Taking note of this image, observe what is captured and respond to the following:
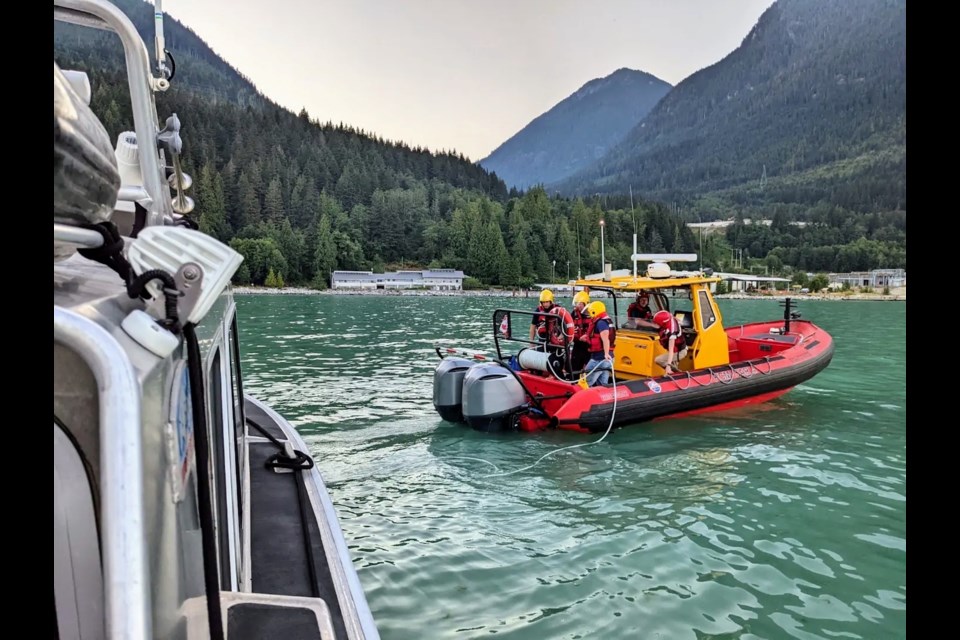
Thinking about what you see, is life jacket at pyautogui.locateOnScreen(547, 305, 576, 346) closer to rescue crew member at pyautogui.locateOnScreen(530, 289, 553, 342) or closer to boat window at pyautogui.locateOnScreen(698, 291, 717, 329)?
rescue crew member at pyautogui.locateOnScreen(530, 289, 553, 342)

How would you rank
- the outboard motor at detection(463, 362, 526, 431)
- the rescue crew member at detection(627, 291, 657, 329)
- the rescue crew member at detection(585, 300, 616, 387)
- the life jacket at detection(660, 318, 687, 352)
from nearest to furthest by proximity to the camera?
1. the outboard motor at detection(463, 362, 526, 431)
2. the rescue crew member at detection(585, 300, 616, 387)
3. the life jacket at detection(660, 318, 687, 352)
4. the rescue crew member at detection(627, 291, 657, 329)

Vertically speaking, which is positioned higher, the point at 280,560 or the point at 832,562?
the point at 280,560

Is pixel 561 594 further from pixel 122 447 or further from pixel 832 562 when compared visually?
pixel 122 447

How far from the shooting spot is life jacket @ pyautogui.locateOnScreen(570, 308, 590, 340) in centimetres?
919

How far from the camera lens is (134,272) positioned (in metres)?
1.32

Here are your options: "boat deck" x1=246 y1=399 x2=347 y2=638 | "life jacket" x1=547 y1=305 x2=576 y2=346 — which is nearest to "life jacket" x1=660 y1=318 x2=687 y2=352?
"life jacket" x1=547 y1=305 x2=576 y2=346

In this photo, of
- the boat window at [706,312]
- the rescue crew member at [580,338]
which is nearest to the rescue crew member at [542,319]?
the rescue crew member at [580,338]

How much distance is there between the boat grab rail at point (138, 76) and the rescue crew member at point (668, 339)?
7634mm

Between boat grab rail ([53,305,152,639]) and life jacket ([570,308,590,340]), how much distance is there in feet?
27.0

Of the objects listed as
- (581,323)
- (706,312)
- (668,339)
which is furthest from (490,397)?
(706,312)

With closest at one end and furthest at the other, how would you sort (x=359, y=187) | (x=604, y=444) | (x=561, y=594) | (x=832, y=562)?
(x=561, y=594) < (x=832, y=562) < (x=604, y=444) < (x=359, y=187)
